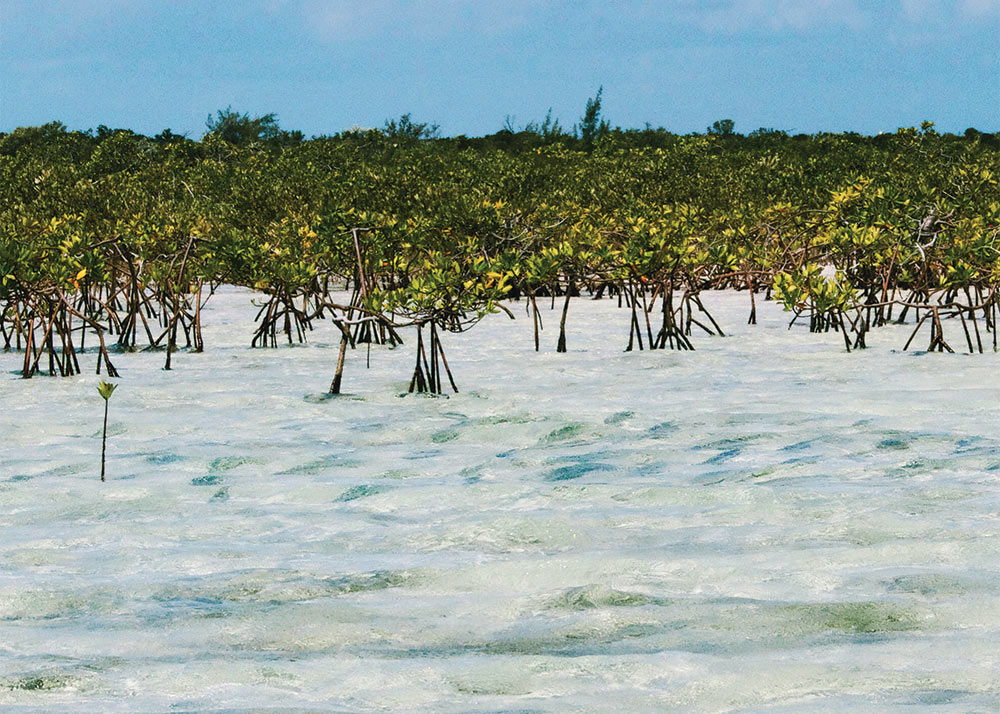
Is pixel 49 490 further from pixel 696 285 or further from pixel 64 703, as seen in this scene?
pixel 696 285

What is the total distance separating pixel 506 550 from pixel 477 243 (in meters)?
7.93

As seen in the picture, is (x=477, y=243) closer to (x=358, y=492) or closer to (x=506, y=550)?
(x=358, y=492)

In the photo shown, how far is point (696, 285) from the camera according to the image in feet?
37.2

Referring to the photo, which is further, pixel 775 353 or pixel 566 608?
pixel 775 353

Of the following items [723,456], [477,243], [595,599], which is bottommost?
[595,599]

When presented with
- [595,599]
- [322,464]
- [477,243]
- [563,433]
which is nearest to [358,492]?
[322,464]

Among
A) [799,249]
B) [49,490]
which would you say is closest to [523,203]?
[799,249]

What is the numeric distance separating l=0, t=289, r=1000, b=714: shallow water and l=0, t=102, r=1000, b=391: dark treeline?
1.29m

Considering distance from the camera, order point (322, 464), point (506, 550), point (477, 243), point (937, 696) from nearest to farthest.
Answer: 1. point (937, 696)
2. point (506, 550)
3. point (322, 464)
4. point (477, 243)

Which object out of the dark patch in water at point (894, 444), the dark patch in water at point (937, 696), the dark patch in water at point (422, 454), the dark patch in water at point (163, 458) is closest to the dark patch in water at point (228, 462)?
the dark patch in water at point (163, 458)

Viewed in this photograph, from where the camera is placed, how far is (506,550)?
3.92 metres

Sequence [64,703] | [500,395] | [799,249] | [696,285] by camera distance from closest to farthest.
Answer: [64,703]
[500,395]
[696,285]
[799,249]

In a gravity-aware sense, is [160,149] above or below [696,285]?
above

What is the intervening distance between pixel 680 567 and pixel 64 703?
1754 millimetres
